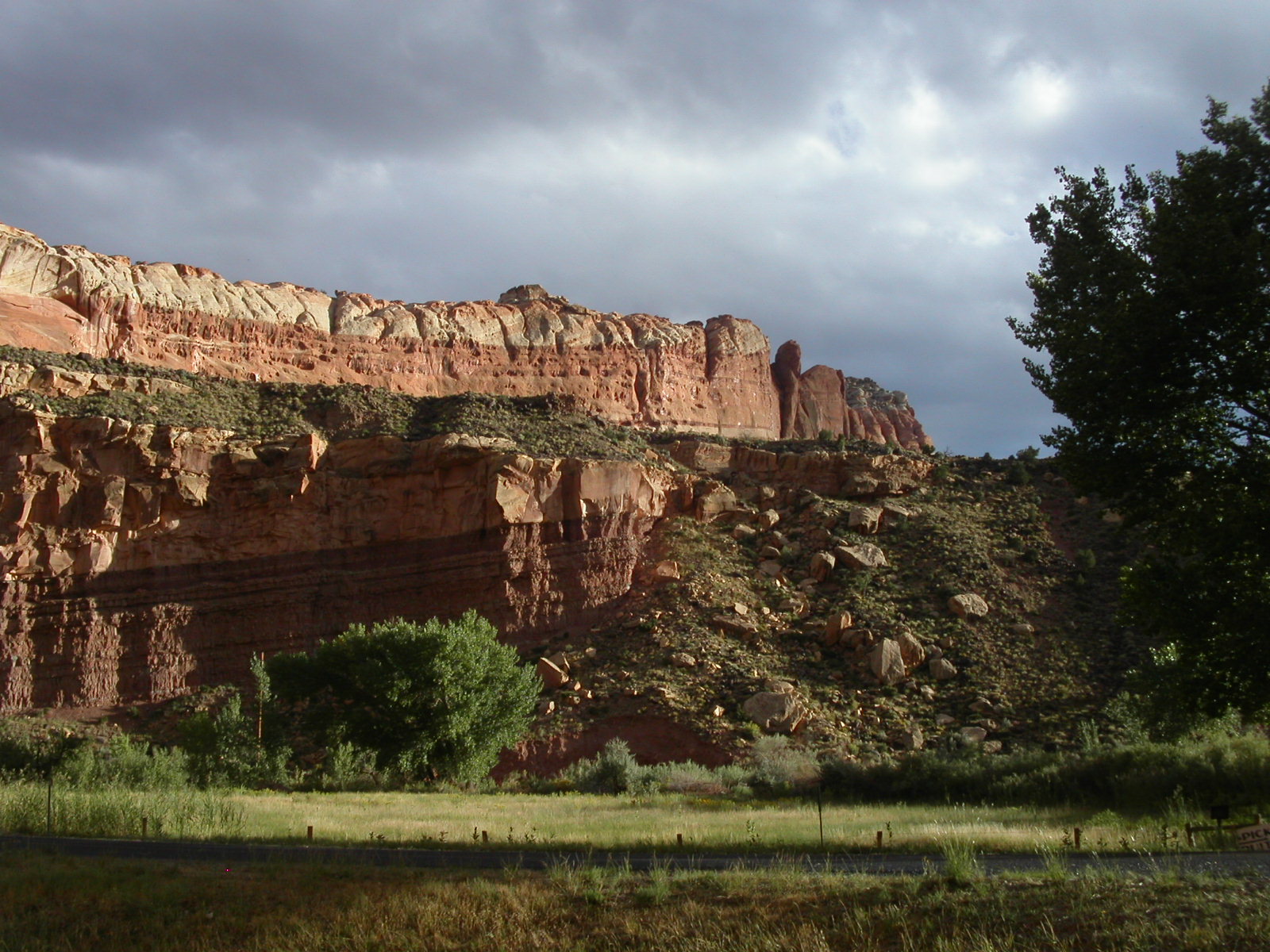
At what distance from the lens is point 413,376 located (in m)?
63.6

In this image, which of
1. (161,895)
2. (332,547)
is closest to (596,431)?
(332,547)

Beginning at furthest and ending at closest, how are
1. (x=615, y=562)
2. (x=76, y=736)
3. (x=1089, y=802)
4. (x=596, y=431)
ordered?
(x=596, y=431) < (x=615, y=562) < (x=76, y=736) < (x=1089, y=802)

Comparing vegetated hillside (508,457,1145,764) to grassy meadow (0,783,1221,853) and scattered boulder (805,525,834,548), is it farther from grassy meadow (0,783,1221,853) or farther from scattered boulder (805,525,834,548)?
grassy meadow (0,783,1221,853)

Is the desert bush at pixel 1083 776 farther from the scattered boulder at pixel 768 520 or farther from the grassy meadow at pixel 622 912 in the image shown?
the scattered boulder at pixel 768 520

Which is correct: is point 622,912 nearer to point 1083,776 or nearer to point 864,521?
point 1083,776

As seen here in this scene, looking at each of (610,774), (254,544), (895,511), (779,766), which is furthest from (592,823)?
(895,511)

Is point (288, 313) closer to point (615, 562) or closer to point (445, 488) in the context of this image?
point (445, 488)

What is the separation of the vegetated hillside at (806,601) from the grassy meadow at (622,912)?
21459 mm

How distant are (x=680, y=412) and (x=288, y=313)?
952 inches

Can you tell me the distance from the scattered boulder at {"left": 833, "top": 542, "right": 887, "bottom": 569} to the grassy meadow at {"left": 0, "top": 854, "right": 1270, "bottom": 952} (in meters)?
31.7

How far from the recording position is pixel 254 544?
42.8 metres

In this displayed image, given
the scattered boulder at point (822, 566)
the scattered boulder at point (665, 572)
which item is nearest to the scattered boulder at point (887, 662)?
the scattered boulder at point (822, 566)

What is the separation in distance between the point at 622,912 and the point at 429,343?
56.9 metres

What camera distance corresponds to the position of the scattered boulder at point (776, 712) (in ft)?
109
